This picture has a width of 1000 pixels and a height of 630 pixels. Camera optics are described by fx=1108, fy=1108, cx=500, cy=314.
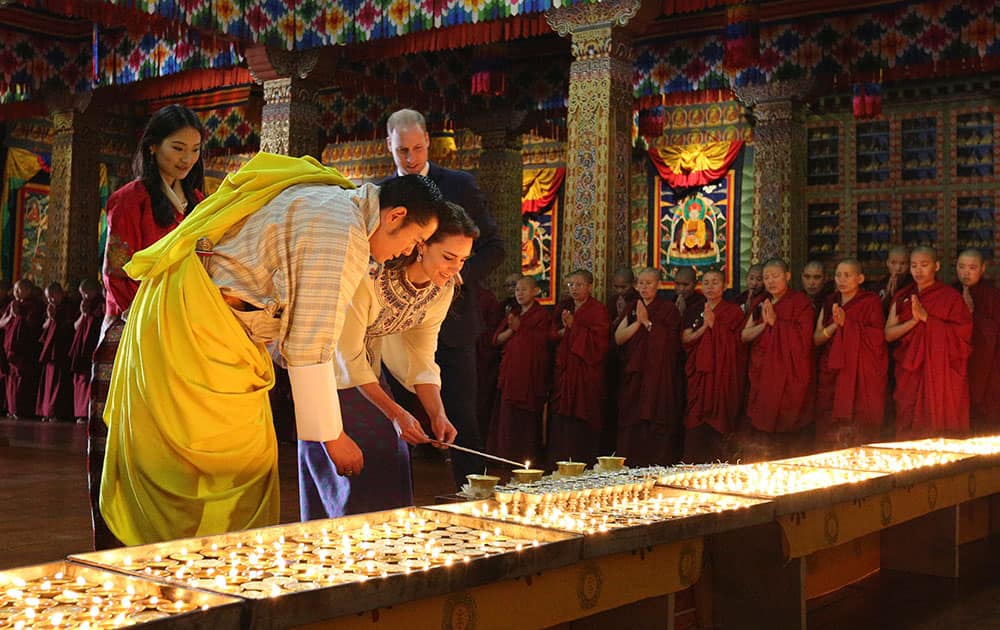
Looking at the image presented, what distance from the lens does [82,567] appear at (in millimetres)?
1773

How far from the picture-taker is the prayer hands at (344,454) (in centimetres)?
248

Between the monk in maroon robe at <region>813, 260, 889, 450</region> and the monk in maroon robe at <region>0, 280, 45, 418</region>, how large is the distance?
799cm

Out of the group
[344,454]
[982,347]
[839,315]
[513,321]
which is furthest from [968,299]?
[344,454]

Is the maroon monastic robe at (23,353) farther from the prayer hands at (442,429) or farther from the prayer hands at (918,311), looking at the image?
the prayer hands at (442,429)

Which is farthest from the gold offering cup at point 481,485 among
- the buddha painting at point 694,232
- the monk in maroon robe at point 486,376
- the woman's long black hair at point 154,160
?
the buddha painting at point 694,232

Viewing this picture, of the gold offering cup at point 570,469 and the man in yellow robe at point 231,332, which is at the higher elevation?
the man in yellow robe at point 231,332

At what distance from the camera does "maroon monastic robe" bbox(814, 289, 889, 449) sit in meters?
7.14

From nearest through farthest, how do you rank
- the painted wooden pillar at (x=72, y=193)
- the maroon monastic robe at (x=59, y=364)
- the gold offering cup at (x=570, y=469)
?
the gold offering cup at (x=570, y=469) → the maroon monastic robe at (x=59, y=364) → the painted wooden pillar at (x=72, y=193)

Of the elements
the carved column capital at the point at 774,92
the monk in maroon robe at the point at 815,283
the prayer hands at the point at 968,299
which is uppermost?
the carved column capital at the point at 774,92

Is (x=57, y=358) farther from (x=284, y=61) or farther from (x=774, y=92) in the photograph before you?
(x=774, y=92)

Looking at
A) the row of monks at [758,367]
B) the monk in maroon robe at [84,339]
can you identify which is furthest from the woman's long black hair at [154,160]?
the monk in maroon robe at [84,339]

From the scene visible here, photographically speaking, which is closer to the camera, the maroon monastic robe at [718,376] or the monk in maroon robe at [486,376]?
the maroon monastic robe at [718,376]

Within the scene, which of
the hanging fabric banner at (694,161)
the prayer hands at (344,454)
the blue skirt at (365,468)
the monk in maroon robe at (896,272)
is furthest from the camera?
the hanging fabric banner at (694,161)

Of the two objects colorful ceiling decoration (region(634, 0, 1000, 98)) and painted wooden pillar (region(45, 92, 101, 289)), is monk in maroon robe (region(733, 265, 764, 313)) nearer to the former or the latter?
colorful ceiling decoration (region(634, 0, 1000, 98))
